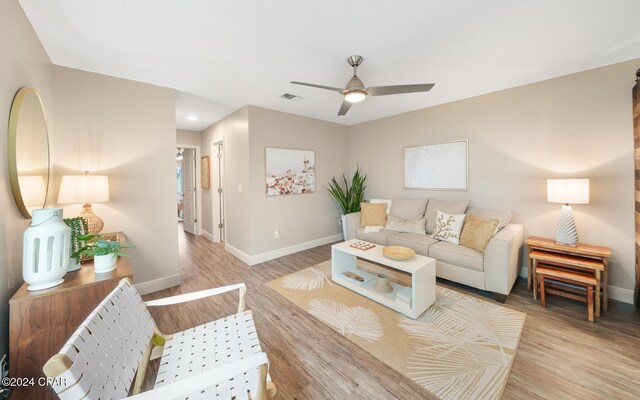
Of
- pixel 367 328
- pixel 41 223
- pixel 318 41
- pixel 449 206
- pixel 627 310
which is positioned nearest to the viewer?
pixel 41 223

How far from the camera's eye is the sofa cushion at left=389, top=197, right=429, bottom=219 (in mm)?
3814

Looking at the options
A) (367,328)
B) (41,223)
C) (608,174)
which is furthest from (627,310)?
(41,223)

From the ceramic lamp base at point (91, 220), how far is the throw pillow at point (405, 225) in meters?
3.58

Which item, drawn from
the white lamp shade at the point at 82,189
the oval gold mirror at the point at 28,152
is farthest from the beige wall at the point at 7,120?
the white lamp shade at the point at 82,189

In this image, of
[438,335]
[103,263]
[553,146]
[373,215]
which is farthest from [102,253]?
[553,146]

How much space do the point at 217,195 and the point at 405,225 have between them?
379cm

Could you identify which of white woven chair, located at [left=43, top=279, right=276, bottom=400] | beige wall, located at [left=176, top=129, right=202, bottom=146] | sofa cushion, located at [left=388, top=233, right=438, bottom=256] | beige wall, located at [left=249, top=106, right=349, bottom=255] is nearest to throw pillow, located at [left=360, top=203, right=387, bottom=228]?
sofa cushion, located at [left=388, top=233, right=438, bottom=256]

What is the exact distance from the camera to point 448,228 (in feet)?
10.4

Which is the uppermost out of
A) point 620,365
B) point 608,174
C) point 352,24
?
point 352,24

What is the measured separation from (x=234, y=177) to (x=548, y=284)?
4.43 metres

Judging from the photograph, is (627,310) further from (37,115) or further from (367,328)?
(37,115)

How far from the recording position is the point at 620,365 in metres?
1.70

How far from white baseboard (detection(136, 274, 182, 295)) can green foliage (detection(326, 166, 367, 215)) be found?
115 inches

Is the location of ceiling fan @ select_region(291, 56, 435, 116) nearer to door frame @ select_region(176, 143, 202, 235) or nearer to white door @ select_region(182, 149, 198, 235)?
door frame @ select_region(176, 143, 202, 235)
